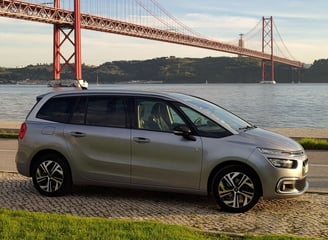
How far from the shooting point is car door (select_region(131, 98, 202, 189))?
6.52 meters

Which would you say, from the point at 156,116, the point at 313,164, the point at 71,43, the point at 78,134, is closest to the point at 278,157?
the point at 156,116

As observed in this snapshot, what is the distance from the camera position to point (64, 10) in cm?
5912

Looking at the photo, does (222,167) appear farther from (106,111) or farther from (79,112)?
(79,112)

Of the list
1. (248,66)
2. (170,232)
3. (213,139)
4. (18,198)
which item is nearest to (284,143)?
(213,139)

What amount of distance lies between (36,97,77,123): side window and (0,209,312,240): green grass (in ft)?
6.11

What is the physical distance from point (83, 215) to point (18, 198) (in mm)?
1298

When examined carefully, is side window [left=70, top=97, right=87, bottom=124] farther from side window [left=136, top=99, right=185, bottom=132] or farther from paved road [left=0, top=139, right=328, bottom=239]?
paved road [left=0, top=139, right=328, bottom=239]

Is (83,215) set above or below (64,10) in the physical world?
below

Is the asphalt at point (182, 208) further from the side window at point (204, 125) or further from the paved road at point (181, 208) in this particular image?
the side window at point (204, 125)

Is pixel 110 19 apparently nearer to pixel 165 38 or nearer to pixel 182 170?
pixel 165 38

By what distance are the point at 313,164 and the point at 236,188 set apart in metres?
4.67

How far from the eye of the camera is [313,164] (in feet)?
34.7

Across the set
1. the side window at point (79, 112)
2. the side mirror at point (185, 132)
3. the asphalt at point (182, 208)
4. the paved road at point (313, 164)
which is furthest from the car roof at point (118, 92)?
the paved road at point (313, 164)

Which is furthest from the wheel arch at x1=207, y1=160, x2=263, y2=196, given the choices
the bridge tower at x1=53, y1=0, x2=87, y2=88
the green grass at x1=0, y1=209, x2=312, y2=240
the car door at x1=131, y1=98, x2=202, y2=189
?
the bridge tower at x1=53, y1=0, x2=87, y2=88
